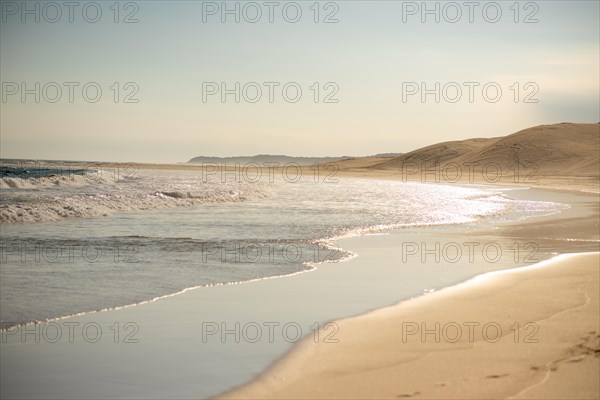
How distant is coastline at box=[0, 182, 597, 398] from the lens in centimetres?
443

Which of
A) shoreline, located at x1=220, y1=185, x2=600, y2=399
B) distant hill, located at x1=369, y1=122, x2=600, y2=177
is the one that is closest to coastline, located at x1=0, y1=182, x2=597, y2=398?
shoreline, located at x1=220, y1=185, x2=600, y2=399

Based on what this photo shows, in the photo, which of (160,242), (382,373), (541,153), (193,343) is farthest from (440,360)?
(541,153)

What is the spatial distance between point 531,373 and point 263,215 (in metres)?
14.1

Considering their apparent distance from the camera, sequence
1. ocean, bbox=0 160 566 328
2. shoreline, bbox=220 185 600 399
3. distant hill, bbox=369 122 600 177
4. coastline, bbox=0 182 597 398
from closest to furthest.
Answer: shoreline, bbox=220 185 600 399
coastline, bbox=0 182 597 398
ocean, bbox=0 160 566 328
distant hill, bbox=369 122 600 177

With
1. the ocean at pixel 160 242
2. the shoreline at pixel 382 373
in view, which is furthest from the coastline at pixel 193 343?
the ocean at pixel 160 242

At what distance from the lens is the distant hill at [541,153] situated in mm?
83875

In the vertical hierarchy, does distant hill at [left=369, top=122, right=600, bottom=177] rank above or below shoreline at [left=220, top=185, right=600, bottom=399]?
above

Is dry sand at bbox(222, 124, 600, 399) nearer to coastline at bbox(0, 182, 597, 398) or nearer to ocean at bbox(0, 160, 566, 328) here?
coastline at bbox(0, 182, 597, 398)

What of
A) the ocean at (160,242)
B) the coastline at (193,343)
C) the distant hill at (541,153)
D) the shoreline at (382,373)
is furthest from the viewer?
the distant hill at (541,153)

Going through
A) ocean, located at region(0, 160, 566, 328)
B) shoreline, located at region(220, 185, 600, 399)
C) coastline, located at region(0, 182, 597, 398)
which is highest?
ocean, located at region(0, 160, 566, 328)

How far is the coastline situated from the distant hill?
231ft

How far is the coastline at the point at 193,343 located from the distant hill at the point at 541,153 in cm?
7041

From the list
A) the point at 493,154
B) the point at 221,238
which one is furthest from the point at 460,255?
the point at 493,154

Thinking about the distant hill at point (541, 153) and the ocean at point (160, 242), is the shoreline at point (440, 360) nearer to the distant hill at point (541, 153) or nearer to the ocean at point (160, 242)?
the ocean at point (160, 242)
